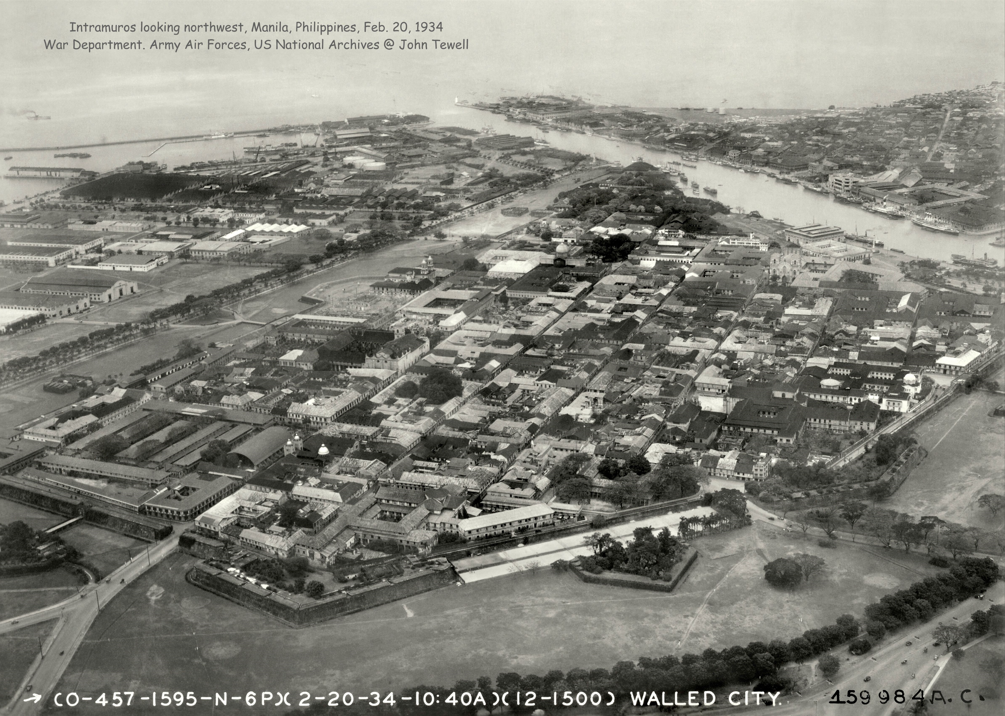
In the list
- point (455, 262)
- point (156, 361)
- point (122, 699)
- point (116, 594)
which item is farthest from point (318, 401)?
point (455, 262)

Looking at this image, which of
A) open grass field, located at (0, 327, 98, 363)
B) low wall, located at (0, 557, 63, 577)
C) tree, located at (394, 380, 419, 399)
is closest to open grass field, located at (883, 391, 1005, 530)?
tree, located at (394, 380, 419, 399)

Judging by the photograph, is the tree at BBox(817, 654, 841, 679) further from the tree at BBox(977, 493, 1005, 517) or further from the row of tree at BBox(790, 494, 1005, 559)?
the tree at BBox(977, 493, 1005, 517)

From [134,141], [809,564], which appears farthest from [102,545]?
[134,141]

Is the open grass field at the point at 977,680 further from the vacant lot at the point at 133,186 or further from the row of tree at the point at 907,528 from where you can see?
→ the vacant lot at the point at 133,186

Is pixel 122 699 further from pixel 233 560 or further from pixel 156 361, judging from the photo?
pixel 156 361

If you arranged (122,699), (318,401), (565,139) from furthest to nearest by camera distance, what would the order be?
(565,139) < (318,401) < (122,699)
